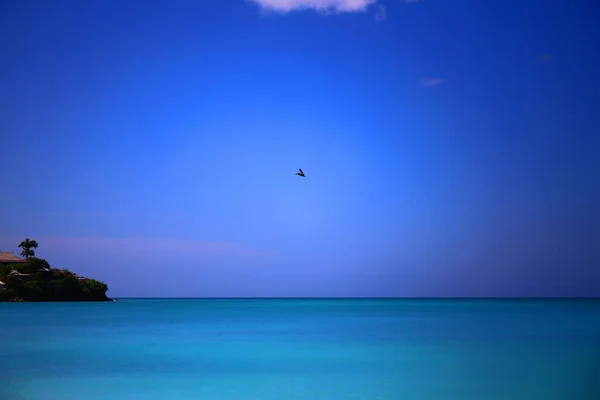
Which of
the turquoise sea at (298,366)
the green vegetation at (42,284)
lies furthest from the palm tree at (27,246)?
the turquoise sea at (298,366)

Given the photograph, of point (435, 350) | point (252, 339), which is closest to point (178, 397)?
point (435, 350)

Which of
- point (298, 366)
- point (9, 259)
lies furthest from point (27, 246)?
point (298, 366)

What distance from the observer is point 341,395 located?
16125mm

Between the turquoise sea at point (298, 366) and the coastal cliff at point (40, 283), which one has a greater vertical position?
the coastal cliff at point (40, 283)

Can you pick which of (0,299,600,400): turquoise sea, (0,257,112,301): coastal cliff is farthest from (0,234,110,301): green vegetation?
(0,299,600,400): turquoise sea

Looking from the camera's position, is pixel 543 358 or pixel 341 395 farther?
pixel 543 358

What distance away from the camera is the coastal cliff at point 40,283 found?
82.9 m

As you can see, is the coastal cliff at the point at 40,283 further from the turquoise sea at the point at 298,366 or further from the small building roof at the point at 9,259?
the turquoise sea at the point at 298,366

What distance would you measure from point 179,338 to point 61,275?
64.5m

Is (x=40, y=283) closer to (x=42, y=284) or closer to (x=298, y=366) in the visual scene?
(x=42, y=284)

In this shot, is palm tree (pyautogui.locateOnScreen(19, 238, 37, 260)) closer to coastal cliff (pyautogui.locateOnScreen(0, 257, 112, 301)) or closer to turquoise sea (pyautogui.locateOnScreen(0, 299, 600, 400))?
coastal cliff (pyautogui.locateOnScreen(0, 257, 112, 301))

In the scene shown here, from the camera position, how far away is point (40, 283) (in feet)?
282

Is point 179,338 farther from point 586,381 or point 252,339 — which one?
point 586,381

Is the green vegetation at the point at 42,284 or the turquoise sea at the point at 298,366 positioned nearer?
the turquoise sea at the point at 298,366
